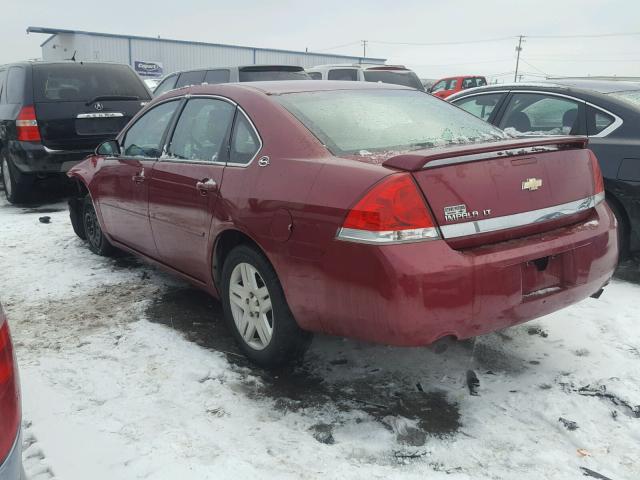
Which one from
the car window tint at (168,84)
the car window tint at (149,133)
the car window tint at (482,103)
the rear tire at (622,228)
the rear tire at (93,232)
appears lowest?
the rear tire at (93,232)

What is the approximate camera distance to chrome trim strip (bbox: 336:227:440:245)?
2.52 meters

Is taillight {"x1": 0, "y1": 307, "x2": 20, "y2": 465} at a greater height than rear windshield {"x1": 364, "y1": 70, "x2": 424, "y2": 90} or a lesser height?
lesser

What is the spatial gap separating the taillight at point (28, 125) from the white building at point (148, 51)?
87.5 feet

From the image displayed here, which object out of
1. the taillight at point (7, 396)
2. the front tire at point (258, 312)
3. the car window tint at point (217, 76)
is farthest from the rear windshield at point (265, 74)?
the taillight at point (7, 396)

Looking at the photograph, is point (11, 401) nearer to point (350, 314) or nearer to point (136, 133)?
point (350, 314)

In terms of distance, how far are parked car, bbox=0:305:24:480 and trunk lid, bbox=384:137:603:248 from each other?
167 centimetres

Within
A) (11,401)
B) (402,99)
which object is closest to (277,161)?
(402,99)

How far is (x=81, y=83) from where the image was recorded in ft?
25.0

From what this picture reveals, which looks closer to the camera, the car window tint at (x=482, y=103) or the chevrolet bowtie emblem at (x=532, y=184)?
the chevrolet bowtie emblem at (x=532, y=184)

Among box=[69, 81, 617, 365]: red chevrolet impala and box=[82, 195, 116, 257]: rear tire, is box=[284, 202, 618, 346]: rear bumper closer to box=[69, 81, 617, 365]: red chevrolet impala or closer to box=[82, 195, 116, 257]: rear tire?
box=[69, 81, 617, 365]: red chevrolet impala

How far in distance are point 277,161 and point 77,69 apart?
5.75 metres

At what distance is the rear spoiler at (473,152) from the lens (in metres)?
2.61

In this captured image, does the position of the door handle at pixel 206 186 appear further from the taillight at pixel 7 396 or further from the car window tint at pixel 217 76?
the car window tint at pixel 217 76

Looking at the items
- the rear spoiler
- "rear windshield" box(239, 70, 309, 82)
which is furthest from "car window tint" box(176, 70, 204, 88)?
the rear spoiler
